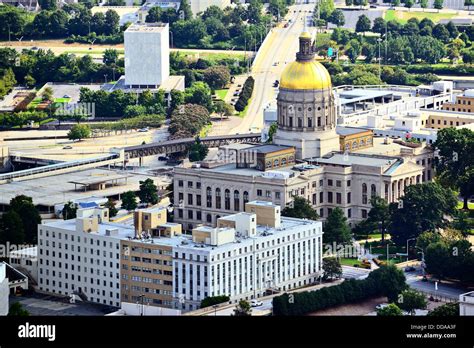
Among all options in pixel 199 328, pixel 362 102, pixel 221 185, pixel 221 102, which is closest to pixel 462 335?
pixel 199 328

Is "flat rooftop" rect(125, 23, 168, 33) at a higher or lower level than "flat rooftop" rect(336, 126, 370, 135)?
higher

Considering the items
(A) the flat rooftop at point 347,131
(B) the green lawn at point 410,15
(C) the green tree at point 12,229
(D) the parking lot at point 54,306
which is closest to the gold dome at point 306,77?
(A) the flat rooftop at point 347,131

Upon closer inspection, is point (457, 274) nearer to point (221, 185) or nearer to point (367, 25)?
point (221, 185)

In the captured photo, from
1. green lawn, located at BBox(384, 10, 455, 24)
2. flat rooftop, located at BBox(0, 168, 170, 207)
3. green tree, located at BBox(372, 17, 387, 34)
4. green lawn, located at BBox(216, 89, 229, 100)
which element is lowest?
flat rooftop, located at BBox(0, 168, 170, 207)

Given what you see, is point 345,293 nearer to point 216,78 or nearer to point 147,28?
point 216,78

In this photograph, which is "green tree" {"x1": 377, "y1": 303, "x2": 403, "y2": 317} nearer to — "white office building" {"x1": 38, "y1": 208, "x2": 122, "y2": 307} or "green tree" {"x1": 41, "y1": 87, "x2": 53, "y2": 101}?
"white office building" {"x1": 38, "y1": 208, "x2": 122, "y2": 307}

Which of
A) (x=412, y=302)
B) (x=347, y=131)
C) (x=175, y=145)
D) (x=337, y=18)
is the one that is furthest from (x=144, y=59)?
(x=412, y=302)

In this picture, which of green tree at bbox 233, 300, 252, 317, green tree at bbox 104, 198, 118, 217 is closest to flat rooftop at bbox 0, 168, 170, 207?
green tree at bbox 104, 198, 118, 217
